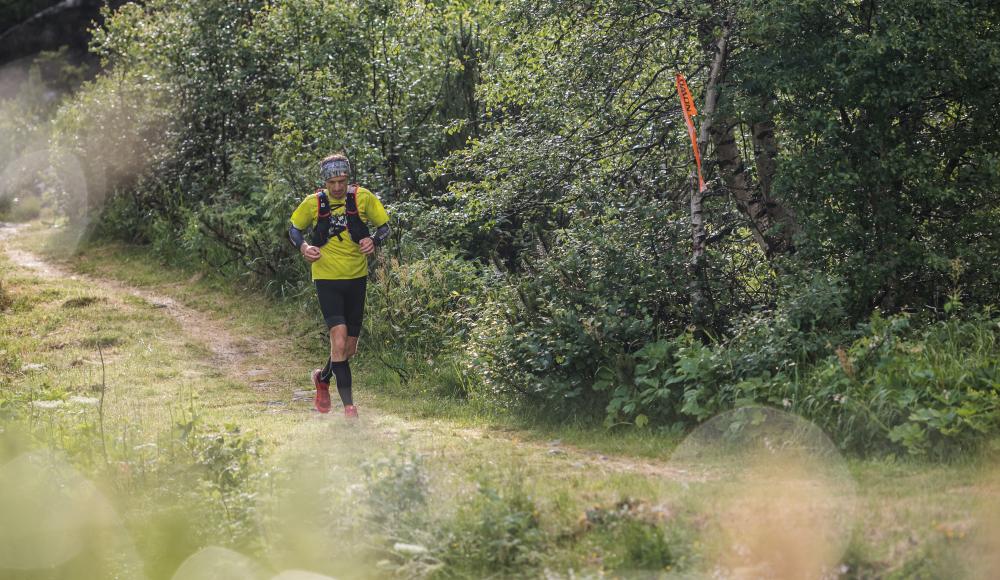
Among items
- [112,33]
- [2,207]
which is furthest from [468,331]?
[2,207]

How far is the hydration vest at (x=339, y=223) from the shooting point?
28.0ft

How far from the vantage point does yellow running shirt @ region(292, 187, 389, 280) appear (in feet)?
28.1

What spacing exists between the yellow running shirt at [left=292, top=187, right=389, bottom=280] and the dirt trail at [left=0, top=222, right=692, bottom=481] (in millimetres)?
1435

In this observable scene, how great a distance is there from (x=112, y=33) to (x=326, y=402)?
1494 cm

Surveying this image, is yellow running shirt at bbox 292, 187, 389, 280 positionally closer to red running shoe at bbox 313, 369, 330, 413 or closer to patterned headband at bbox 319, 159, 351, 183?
patterned headband at bbox 319, 159, 351, 183

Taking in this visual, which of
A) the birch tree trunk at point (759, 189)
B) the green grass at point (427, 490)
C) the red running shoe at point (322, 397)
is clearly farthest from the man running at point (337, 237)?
the birch tree trunk at point (759, 189)

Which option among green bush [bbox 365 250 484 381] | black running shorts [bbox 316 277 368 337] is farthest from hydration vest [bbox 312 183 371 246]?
green bush [bbox 365 250 484 381]

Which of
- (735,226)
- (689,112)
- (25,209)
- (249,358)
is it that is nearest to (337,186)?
(689,112)

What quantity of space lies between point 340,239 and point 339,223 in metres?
0.14

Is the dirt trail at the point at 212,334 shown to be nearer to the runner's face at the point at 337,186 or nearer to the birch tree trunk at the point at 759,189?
the runner's face at the point at 337,186

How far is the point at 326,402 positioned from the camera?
9117 millimetres

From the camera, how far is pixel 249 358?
1246 cm

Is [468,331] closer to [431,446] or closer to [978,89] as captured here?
[431,446]

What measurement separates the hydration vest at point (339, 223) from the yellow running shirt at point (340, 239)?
2 centimetres
